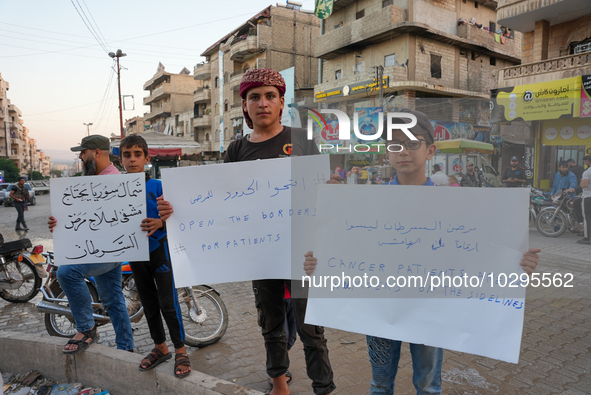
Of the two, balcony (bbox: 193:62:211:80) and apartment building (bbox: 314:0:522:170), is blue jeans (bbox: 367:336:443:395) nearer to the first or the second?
apartment building (bbox: 314:0:522:170)

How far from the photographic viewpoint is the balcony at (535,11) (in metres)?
14.9

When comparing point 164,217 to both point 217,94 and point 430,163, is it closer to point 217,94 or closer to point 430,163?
point 430,163

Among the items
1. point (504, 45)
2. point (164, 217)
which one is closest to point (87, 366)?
point (164, 217)

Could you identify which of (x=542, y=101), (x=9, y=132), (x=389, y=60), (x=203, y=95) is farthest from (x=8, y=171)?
(x=542, y=101)

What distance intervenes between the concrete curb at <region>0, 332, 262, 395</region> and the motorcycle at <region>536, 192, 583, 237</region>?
898cm

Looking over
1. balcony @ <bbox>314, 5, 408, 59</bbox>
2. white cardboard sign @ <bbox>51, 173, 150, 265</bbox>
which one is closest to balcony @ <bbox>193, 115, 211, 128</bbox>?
balcony @ <bbox>314, 5, 408, 59</bbox>

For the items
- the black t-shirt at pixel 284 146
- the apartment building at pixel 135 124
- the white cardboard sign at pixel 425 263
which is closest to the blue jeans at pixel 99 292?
the black t-shirt at pixel 284 146

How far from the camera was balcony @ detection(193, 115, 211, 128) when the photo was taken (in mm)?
45812

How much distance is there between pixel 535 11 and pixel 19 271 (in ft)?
62.8

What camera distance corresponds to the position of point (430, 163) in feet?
6.26

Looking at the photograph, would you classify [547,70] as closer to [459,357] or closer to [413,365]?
[459,357]

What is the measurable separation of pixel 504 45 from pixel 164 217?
3544 centimetres

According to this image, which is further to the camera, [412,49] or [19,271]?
[412,49]

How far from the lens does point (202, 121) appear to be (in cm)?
4644
